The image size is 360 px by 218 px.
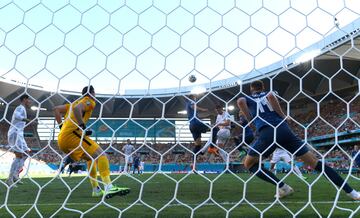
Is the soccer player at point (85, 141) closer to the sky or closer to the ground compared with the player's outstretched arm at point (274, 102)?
closer to the ground

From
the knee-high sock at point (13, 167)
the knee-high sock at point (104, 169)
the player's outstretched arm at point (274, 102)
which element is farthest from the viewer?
the knee-high sock at point (13, 167)

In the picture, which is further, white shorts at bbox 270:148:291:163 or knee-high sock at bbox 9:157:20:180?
white shorts at bbox 270:148:291:163

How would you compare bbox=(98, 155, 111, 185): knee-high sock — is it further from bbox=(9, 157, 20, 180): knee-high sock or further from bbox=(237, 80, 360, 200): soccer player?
bbox=(9, 157, 20, 180): knee-high sock

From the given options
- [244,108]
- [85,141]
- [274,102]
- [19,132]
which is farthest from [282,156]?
[19,132]

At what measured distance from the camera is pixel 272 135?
347 centimetres

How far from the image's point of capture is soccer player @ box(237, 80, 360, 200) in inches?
128

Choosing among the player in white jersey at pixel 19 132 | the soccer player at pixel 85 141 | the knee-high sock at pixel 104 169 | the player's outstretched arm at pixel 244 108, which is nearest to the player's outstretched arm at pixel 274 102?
the player's outstretched arm at pixel 244 108

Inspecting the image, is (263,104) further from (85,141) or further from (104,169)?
(85,141)

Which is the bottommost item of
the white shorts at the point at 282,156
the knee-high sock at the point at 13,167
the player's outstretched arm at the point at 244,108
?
the knee-high sock at the point at 13,167

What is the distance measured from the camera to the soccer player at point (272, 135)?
3248 millimetres

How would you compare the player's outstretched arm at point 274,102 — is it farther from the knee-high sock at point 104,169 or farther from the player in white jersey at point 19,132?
the player in white jersey at point 19,132

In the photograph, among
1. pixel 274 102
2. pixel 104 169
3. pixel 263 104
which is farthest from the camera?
pixel 104 169

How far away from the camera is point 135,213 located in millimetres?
2688

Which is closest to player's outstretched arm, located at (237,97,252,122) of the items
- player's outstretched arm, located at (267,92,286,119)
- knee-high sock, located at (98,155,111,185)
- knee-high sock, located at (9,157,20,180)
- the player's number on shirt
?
the player's number on shirt
